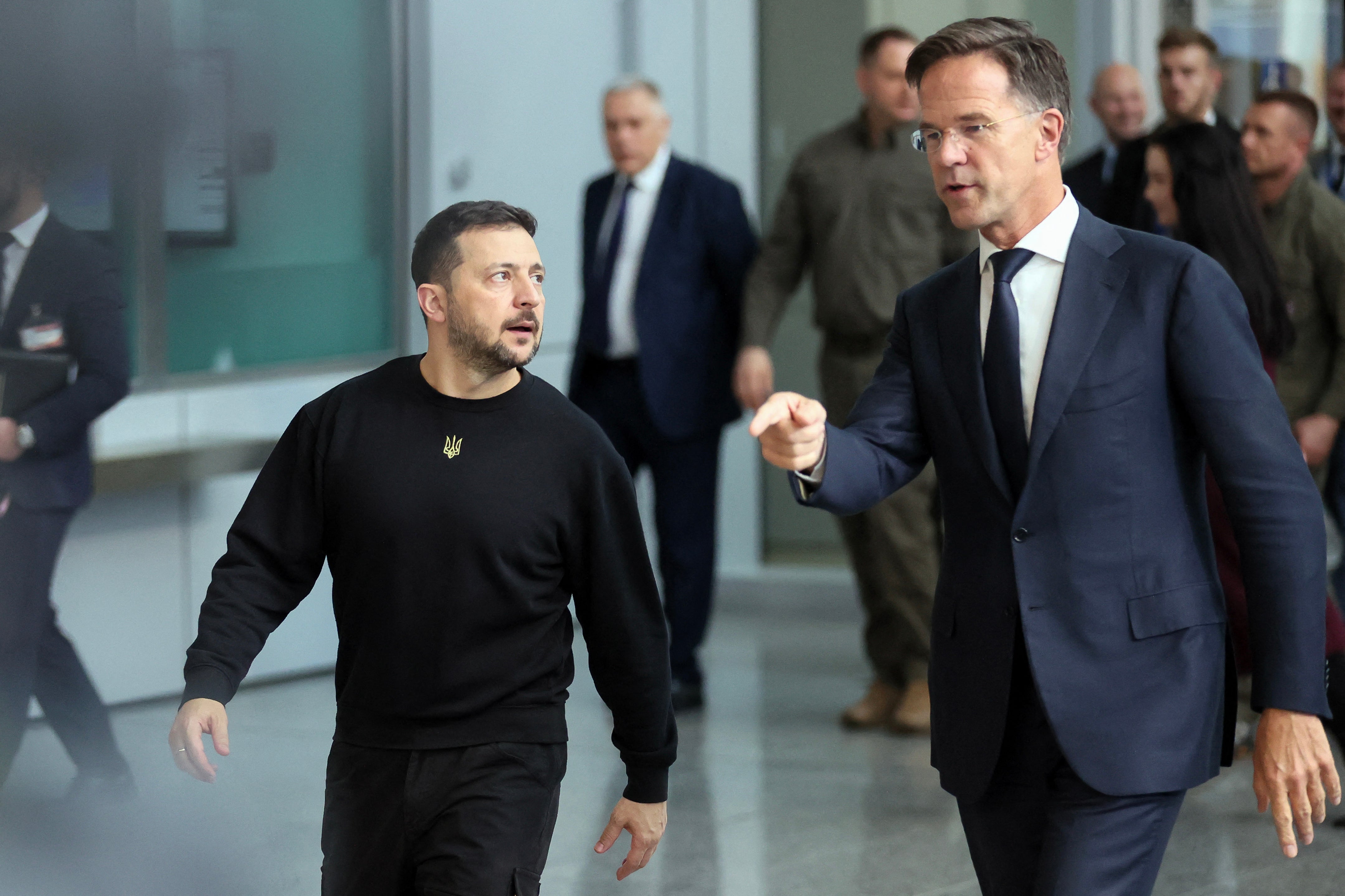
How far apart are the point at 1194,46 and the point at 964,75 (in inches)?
168

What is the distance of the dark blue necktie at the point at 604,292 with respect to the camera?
6203mm

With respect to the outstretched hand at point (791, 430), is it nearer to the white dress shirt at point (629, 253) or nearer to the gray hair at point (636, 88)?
the white dress shirt at point (629, 253)

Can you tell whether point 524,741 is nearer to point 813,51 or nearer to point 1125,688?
point 1125,688

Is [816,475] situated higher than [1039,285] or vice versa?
[1039,285]

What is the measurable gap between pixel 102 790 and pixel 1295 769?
371 centimetres

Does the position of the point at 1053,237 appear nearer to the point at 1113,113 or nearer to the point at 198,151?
the point at 198,151

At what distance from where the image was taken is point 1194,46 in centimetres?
639

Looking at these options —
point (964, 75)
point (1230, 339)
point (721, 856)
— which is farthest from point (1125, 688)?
point (721, 856)

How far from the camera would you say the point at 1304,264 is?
17.4 ft

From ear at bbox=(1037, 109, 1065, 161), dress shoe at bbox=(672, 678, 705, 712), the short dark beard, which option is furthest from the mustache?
→ dress shoe at bbox=(672, 678, 705, 712)

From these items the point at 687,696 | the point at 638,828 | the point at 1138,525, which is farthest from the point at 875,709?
the point at 1138,525

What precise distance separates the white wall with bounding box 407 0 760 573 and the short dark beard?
422 cm

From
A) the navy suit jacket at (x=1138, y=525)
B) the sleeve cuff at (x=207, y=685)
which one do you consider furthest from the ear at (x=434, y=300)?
the navy suit jacket at (x=1138, y=525)

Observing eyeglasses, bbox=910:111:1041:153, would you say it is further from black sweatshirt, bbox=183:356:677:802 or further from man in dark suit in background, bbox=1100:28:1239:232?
man in dark suit in background, bbox=1100:28:1239:232
